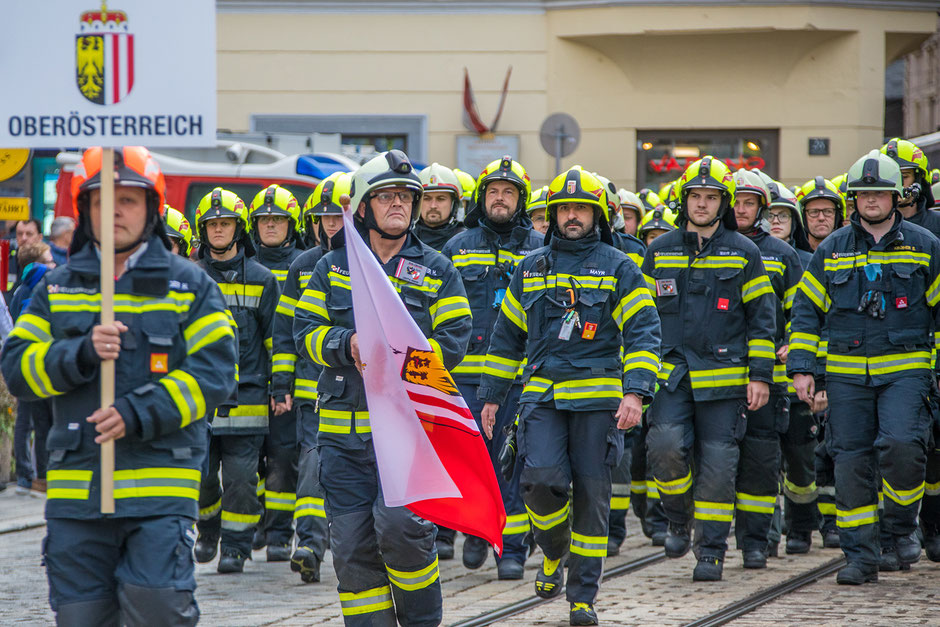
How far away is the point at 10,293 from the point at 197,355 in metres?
9.16

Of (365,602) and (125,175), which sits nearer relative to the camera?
(125,175)

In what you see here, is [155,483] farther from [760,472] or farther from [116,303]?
[760,472]

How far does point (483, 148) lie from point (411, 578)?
14.9m

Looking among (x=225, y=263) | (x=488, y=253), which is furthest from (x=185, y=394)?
(x=488, y=253)

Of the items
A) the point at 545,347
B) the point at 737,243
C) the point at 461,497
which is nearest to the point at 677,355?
the point at 737,243

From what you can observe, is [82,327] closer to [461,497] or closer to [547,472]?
[461,497]

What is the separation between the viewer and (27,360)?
16.4ft

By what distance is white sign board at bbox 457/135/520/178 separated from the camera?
20734mm

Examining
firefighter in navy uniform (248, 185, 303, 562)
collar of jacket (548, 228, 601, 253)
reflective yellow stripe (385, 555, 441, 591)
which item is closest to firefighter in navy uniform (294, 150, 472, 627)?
reflective yellow stripe (385, 555, 441, 591)

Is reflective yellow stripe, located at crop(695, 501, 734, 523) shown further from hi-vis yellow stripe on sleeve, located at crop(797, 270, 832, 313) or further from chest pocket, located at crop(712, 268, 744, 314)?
hi-vis yellow stripe on sleeve, located at crop(797, 270, 832, 313)

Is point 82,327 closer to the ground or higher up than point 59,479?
higher up

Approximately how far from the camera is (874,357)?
858 centimetres

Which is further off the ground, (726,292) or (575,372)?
(726,292)

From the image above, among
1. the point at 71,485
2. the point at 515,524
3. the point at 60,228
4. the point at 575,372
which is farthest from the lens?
the point at 60,228
